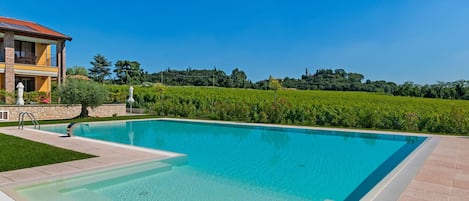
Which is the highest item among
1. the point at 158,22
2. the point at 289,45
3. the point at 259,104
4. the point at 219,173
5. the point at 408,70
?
the point at 158,22

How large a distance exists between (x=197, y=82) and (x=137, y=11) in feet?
83.5

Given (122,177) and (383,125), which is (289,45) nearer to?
(383,125)

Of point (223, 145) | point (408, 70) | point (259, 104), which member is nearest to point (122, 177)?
point (223, 145)

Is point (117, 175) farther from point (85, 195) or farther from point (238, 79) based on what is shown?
point (238, 79)

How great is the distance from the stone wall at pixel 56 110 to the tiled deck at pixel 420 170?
827 cm

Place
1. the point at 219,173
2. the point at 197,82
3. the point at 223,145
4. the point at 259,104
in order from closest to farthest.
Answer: the point at 219,173, the point at 223,145, the point at 259,104, the point at 197,82

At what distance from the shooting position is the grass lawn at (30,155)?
573 centimetres

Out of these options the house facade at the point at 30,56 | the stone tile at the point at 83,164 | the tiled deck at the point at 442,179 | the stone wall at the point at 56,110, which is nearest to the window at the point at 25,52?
the house facade at the point at 30,56

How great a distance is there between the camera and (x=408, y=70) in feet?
87.5

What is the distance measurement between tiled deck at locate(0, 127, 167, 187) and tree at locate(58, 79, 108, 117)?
7.20m

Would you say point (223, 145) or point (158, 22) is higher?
point (158, 22)

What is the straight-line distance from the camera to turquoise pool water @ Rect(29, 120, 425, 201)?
492cm

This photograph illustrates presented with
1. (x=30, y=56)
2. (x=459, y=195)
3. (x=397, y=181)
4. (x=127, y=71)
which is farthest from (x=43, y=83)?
(x=127, y=71)

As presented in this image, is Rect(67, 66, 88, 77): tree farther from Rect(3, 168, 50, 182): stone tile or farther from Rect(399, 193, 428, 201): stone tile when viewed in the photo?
Rect(399, 193, 428, 201): stone tile
